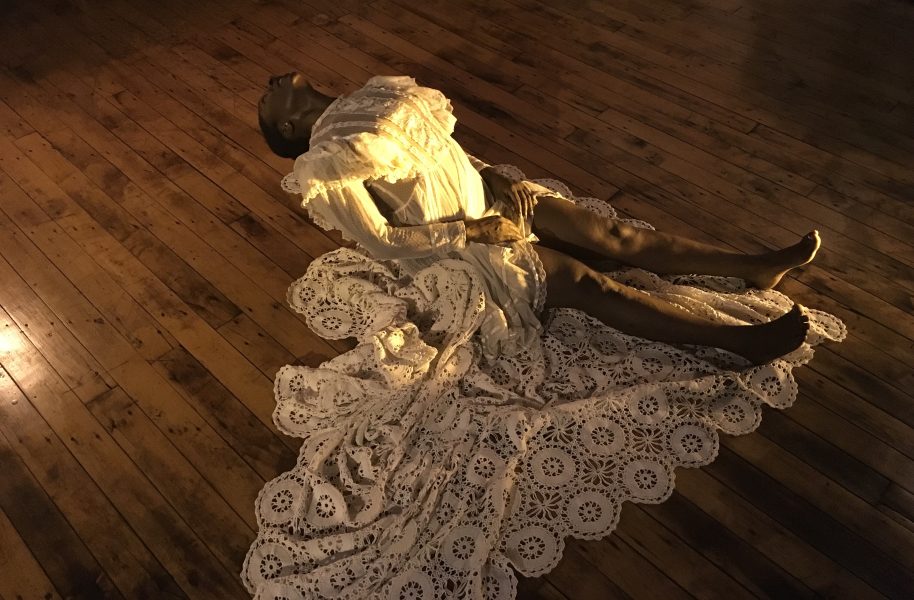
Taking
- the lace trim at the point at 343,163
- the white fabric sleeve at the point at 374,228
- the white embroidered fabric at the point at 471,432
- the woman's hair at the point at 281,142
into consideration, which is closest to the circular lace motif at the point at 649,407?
the white embroidered fabric at the point at 471,432

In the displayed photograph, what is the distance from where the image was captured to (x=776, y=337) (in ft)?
6.31

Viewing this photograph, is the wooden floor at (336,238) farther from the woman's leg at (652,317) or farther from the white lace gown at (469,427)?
the woman's leg at (652,317)

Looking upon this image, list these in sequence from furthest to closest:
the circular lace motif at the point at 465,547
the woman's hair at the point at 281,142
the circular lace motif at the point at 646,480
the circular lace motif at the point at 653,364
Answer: the circular lace motif at the point at 653,364, the woman's hair at the point at 281,142, the circular lace motif at the point at 646,480, the circular lace motif at the point at 465,547

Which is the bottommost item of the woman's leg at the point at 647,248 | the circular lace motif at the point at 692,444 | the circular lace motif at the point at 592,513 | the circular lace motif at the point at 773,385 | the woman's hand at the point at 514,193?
the circular lace motif at the point at 592,513

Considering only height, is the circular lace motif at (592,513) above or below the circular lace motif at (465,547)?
above

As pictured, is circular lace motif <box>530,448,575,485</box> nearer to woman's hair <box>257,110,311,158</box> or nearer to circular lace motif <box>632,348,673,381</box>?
circular lace motif <box>632,348,673,381</box>

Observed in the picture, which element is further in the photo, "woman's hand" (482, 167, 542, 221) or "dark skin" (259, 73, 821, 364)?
"woman's hand" (482, 167, 542, 221)

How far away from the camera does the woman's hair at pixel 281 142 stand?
190cm

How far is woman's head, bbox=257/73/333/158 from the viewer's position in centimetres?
187

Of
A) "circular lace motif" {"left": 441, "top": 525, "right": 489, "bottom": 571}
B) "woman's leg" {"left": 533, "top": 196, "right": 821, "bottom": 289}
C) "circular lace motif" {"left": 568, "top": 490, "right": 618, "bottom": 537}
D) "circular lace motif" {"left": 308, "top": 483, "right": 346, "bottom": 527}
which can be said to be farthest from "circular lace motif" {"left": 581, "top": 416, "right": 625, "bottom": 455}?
"circular lace motif" {"left": 308, "top": 483, "right": 346, "bottom": 527}

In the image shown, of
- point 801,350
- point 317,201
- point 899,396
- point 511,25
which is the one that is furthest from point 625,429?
point 511,25

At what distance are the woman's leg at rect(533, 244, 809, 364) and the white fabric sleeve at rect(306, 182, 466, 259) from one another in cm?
29

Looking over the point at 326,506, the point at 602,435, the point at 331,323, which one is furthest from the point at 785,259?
the point at 326,506

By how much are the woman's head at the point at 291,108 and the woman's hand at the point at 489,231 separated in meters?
0.49
